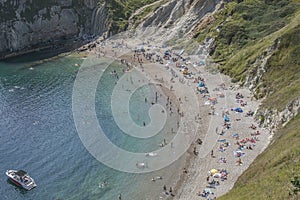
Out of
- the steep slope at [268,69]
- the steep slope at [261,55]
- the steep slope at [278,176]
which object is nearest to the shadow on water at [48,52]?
the steep slope at [261,55]

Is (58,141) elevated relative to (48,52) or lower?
elevated

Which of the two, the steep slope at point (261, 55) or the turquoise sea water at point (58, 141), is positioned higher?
the steep slope at point (261, 55)

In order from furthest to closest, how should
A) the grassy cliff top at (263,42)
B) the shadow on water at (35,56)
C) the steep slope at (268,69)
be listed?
the shadow on water at (35,56), the grassy cliff top at (263,42), the steep slope at (268,69)

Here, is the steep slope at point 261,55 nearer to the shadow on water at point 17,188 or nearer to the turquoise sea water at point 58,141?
the turquoise sea water at point 58,141

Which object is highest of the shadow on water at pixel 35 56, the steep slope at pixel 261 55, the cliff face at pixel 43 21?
the steep slope at pixel 261 55

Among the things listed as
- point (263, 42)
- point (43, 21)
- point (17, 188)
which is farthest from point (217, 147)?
point (43, 21)

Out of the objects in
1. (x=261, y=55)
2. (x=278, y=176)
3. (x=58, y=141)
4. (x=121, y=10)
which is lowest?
(x=58, y=141)

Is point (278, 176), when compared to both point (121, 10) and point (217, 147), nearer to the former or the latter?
A: point (217, 147)

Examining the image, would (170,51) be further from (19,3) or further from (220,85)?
(19,3)
